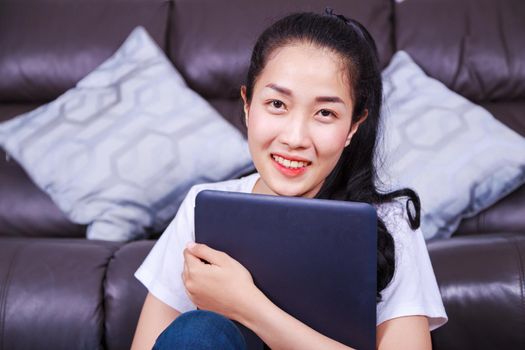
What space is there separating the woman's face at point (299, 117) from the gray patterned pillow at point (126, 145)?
685 millimetres

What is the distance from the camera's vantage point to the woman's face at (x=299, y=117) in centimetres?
99

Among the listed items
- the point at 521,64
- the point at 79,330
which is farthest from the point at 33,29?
the point at 521,64

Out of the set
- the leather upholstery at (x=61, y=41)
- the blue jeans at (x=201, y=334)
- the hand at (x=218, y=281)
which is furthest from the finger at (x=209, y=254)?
the leather upholstery at (x=61, y=41)

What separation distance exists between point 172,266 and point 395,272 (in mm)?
371

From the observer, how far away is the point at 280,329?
0.90m

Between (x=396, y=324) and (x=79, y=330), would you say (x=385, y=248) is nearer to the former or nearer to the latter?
(x=396, y=324)

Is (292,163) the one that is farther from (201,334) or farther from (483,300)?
(483,300)

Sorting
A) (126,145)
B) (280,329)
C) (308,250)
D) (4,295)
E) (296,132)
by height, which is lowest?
(4,295)

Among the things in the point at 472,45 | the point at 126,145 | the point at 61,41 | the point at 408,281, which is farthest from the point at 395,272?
the point at 61,41

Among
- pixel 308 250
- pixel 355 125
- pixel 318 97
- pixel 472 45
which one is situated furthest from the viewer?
pixel 472 45

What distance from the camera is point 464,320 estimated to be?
4.10 feet

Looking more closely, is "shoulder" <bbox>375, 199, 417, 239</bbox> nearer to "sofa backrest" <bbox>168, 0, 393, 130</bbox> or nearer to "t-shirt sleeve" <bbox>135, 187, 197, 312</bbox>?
"t-shirt sleeve" <bbox>135, 187, 197, 312</bbox>

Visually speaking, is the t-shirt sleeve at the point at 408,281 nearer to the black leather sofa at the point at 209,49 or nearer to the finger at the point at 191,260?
the finger at the point at 191,260

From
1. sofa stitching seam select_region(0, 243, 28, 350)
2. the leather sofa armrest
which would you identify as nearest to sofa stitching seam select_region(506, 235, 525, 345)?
the leather sofa armrest
